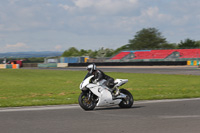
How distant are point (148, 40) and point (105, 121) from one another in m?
112

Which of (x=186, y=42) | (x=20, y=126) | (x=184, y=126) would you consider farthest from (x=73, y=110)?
(x=186, y=42)

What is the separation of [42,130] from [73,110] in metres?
3.30

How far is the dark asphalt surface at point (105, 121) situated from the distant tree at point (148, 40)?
108 metres

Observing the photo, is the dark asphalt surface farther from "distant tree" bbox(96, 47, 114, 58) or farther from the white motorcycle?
"distant tree" bbox(96, 47, 114, 58)

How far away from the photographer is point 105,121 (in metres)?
→ 7.92

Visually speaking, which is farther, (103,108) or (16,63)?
(16,63)

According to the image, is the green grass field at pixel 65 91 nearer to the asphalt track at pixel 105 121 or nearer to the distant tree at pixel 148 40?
the asphalt track at pixel 105 121

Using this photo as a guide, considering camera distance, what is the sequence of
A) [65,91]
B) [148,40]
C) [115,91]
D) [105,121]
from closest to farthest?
[105,121], [115,91], [65,91], [148,40]

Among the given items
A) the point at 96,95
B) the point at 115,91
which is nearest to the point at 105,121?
the point at 96,95

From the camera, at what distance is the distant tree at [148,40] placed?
385 feet

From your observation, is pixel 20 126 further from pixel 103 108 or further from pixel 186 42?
pixel 186 42

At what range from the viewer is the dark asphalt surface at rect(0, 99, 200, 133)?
6.81 metres

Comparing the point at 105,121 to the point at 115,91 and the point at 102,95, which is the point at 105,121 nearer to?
the point at 102,95

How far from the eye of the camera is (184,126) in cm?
715
